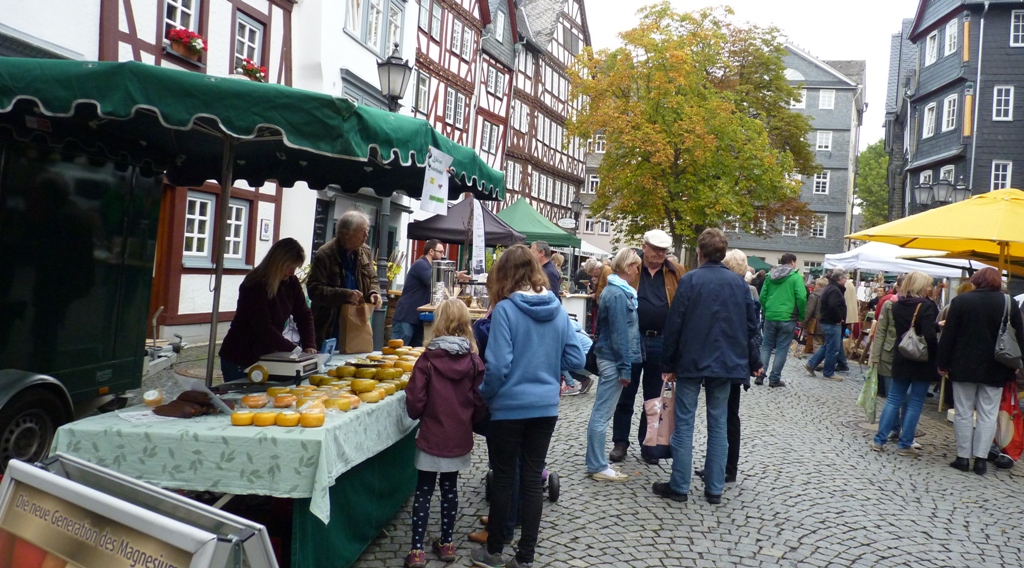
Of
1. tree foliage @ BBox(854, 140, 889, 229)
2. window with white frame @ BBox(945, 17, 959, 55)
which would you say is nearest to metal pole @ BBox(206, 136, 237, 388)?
window with white frame @ BBox(945, 17, 959, 55)

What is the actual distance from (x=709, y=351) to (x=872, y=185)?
67.8 meters

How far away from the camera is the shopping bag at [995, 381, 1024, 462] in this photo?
25.0ft

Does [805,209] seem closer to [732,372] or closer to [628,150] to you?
[628,150]

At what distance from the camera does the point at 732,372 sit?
222 inches

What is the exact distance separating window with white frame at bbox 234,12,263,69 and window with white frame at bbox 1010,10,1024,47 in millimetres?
28293

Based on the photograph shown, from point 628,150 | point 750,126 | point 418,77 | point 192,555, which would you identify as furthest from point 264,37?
point 750,126

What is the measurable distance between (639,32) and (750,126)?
5521 mm

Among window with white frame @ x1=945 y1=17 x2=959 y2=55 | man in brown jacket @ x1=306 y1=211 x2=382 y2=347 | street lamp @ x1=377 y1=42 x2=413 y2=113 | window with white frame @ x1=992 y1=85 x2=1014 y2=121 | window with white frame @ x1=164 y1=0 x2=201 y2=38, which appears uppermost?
window with white frame @ x1=945 y1=17 x2=959 y2=55

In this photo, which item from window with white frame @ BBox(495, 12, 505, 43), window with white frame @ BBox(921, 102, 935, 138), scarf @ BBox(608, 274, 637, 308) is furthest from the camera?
window with white frame @ BBox(921, 102, 935, 138)

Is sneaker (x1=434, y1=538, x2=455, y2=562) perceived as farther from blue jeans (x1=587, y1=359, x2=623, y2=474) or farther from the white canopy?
the white canopy

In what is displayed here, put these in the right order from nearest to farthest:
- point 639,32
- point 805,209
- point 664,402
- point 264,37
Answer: point 664,402, point 264,37, point 639,32, point 805,209

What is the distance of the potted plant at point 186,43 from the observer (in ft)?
40.9

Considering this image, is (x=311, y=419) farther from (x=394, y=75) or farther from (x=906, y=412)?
(x=394, y=75)

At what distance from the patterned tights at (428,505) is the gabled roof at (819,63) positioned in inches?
2366
